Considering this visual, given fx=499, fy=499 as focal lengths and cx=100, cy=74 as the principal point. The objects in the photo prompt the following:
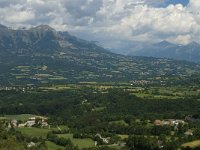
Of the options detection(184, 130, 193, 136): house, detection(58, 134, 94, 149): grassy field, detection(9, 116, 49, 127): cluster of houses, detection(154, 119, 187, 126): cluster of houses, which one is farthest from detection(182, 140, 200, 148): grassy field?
detection(9, 116, 49, 127): cluster of houses

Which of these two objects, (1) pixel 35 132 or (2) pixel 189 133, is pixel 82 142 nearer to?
(1) pixel 35 132

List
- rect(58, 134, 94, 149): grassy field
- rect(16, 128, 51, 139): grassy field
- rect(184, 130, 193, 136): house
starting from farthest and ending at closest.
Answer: rect(16, 128, 51, 139): grassy field, rect(184, 130, 193, 136): house, rect(58, 134, 94, 149): grassy field

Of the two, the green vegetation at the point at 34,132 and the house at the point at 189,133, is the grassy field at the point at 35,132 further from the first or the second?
the house at the point at 189,133

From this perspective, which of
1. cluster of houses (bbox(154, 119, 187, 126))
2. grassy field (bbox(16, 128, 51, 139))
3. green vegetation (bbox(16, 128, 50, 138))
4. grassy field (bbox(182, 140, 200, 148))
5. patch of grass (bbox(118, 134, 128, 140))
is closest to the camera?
grassy field (bbox(182, 140, 200, 148))

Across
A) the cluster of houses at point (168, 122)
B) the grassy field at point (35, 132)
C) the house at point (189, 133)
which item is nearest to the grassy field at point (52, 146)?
the grassy field at point (35, 132)

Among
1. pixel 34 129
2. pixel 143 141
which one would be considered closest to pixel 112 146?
pixel 143 141

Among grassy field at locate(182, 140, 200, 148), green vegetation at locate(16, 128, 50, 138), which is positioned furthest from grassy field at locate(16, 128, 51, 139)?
grassy field at locate(182, 140, 200, 148)

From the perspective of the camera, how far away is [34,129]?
6496 inches

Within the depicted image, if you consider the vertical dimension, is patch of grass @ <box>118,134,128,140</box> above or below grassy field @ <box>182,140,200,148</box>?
below

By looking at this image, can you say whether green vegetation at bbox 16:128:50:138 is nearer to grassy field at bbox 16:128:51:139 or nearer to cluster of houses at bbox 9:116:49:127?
grassy field at bbox 16:128:51:139

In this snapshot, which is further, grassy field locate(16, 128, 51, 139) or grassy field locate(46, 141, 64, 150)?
grassy field locate(16, 128, 51, 139)

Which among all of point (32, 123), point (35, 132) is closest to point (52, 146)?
point (35, 132)

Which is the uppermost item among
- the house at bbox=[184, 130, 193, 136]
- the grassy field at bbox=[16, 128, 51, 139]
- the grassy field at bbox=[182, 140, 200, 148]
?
the grassy field at bbox=[182, 140, 200, 148]

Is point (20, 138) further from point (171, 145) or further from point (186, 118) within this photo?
point (186, 118)
